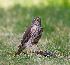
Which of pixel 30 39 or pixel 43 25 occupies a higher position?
pixel 30 39

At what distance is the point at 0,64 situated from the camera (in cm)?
1154

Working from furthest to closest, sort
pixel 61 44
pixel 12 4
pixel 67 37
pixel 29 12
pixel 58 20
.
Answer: pixel 12 4 → pixel 29 12 → pixel 58 20 → pixel 67 37 → pixel 61 44

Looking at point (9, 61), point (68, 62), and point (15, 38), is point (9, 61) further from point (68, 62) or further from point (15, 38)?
point (15, 38)

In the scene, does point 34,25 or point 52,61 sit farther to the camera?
point 34,25

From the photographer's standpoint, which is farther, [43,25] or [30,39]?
[43,25]

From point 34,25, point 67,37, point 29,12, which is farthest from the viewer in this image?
point 29,12

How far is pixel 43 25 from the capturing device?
56.7 ft

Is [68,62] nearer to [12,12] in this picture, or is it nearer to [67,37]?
[67,37]

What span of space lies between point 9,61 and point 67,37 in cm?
380

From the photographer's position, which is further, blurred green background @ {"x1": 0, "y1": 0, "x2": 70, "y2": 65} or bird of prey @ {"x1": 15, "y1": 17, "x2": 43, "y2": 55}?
bird of prey @ {"x1": 15, "y1": 17, "x2": 43, "y2": 55}

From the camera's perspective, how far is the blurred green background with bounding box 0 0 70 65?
12180mm

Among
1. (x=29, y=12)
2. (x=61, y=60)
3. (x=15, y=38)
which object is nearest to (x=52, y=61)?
(x=61, y=60)

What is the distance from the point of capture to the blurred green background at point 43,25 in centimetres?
1218

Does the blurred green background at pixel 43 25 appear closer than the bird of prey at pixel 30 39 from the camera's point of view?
Yes
